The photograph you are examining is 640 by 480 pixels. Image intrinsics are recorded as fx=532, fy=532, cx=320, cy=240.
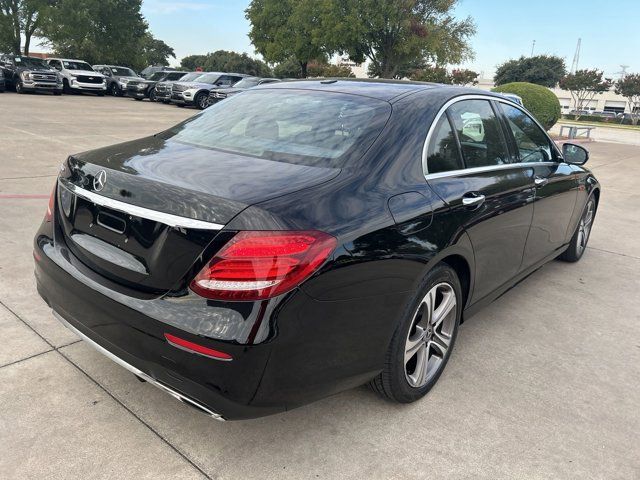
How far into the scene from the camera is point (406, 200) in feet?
8.04

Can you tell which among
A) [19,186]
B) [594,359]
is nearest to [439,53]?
[19,186]

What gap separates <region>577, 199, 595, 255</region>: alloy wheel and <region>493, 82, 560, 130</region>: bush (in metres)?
13.1

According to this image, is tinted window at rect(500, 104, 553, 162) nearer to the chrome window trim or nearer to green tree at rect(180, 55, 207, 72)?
the chrome window trim

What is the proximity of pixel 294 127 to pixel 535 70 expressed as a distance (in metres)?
75.4

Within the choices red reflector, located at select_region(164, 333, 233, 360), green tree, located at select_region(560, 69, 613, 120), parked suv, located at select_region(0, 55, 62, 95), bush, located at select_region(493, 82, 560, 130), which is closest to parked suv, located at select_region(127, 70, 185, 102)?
parked suv, located at select_region(0, 55, 62, 95)

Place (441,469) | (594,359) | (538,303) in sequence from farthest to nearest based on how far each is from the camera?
(538,303)
(594,359)
(441,469)

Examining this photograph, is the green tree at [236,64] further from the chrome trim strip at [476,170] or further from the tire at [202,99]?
the chrome trim strip at [476,170]

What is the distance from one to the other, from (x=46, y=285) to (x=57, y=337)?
0.71 m

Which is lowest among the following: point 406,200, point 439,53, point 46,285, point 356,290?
point 46,285

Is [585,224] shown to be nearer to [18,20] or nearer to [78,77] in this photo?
[78,77]

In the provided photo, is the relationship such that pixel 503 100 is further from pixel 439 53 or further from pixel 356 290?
pixel 439 53

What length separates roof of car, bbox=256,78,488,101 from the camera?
118 inches

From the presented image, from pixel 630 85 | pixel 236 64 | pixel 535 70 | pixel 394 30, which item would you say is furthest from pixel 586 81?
pixel 236 64

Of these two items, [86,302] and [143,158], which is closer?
[86,302]
